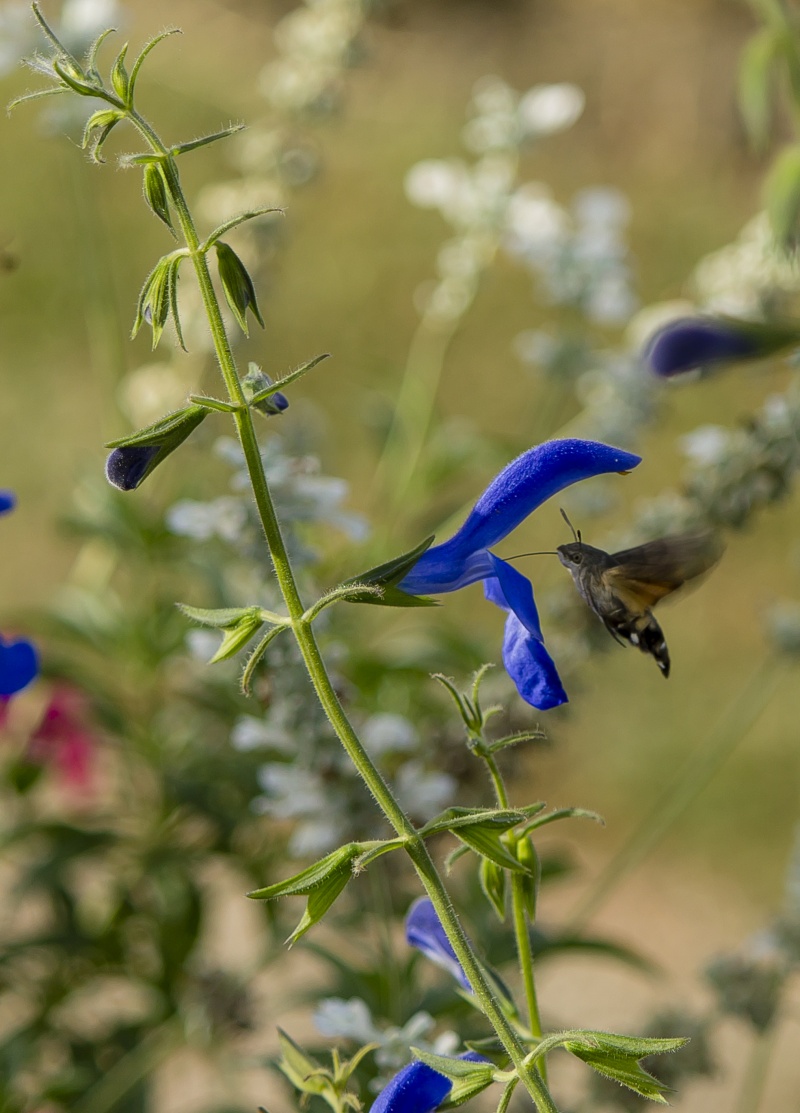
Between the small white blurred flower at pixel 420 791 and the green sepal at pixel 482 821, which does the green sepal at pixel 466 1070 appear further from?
the small white blurred flower at pixel 420 791

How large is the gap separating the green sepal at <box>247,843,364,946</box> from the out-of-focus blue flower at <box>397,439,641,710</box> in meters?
0.12

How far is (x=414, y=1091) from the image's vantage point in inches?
23.4

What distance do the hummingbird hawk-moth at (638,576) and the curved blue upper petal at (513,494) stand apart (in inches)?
1.4

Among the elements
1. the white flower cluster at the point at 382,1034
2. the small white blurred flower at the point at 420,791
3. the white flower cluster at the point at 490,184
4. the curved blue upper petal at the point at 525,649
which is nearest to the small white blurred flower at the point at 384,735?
the small white blurred flower at the point at 420,791

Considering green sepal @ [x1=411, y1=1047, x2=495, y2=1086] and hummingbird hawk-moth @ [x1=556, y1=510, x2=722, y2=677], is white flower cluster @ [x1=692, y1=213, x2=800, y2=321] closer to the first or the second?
hummingbird hawk-moth @ [x1=556, y1=510, x2=722, y2=677]

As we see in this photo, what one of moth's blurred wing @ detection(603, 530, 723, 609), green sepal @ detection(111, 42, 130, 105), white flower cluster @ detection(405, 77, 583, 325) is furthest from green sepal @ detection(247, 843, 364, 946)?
white flower cluster @ detection(405, 77, 583, 325)

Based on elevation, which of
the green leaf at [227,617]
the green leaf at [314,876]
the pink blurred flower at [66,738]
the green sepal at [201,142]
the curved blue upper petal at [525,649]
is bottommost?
the green leaf at [314,876]

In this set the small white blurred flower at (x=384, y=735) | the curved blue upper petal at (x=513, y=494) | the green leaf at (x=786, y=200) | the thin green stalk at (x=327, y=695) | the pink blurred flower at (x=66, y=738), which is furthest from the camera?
the pink blurred flower at (x=66, y=738)

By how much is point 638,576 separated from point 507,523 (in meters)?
0.07

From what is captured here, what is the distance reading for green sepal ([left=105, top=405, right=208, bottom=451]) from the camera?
552mm

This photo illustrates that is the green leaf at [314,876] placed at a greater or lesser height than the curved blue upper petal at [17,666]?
lesser

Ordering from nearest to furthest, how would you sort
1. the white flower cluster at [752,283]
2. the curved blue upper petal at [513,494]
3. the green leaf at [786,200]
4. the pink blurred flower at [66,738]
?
the curved blue upper petal at [513,494] → the green leaf at [786,200] → the white flower cluster at [752,283] → the pink blurred flower at [66,738]

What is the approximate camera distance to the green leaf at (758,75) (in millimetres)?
914

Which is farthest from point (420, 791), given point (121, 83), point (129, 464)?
point (121, 83)
